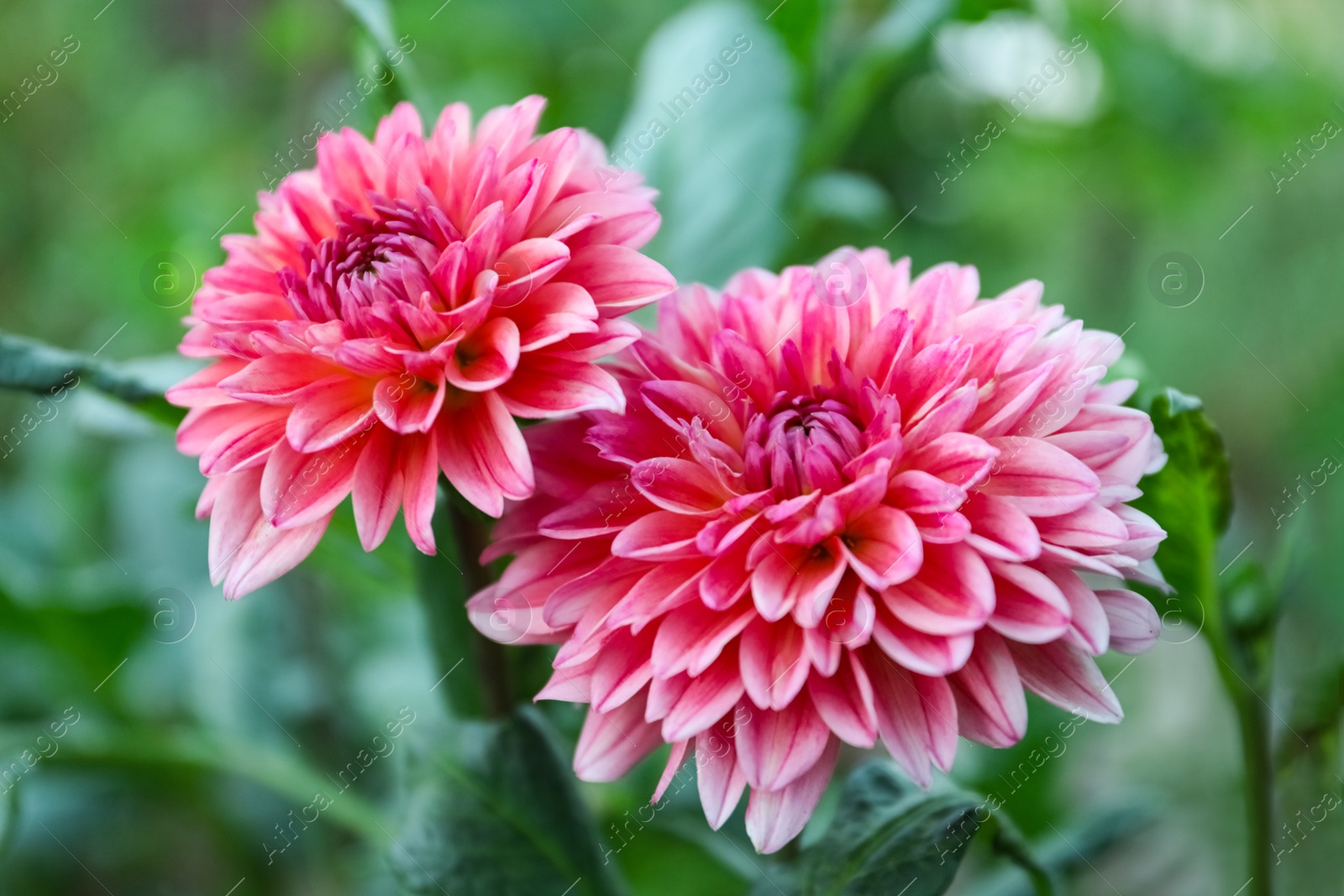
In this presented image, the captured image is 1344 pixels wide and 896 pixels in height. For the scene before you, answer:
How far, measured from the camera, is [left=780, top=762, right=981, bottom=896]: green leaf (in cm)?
38

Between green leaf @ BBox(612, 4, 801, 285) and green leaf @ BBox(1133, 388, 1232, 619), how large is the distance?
0.27m

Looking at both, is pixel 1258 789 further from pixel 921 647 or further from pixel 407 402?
pixel 407 402

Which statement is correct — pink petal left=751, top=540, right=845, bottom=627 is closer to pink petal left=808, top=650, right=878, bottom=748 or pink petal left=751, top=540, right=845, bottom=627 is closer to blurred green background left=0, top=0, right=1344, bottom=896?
pink petal left=808, top=650, right=878, bottom=748

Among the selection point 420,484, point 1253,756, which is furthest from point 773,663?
point 1253,756

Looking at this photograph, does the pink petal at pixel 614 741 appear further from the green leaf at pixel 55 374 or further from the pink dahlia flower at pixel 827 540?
the green leaf at pixel 55 374

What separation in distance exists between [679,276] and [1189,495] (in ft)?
1.05

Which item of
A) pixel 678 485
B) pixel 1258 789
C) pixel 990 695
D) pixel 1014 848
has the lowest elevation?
pixel 1258 789

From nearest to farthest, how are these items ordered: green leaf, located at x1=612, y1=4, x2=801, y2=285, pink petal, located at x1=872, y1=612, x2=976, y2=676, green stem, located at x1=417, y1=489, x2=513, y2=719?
1. pink petal, located at x1=872, y1=612, x2=976, y2=676
2. green stem, located at x1=417, y1=489, x2=513, y2=719
3. green leaf, located at x1=612, y1=4, x2=801, y2=285

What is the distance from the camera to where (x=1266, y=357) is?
1.12 m

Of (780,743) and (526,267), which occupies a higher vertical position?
(526,267)

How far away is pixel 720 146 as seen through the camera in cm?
65

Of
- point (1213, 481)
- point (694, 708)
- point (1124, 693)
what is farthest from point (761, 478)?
point (1124, 693)

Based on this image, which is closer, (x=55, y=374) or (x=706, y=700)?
(x=706, y=700)

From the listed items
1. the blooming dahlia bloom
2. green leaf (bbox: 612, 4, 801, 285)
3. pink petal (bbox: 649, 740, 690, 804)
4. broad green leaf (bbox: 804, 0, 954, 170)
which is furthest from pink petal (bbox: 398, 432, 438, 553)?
broad green leaf (bbox: 804, 0, 954, 170)
